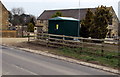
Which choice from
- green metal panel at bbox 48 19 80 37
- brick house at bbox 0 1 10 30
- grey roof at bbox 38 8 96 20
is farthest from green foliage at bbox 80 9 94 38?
brick house at bbox 0 1 10 30

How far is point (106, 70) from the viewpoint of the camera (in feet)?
36.3

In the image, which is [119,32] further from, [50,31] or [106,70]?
[106,70]

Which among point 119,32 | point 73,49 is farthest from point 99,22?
point 119,32

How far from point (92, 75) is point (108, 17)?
18820 mm

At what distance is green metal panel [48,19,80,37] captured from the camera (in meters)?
23.6

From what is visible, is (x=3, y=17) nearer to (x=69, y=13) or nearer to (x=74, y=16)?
(x=74, y=16)

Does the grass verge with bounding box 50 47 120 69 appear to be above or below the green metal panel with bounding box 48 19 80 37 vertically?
below

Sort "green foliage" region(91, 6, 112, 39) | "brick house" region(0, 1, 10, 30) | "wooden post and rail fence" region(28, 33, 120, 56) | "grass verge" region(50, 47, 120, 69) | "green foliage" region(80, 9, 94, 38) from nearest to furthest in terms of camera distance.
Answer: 1. "grass verge" region(50, 47, 120, 69)
2. "wooden post and rail fence" region(28, 33, 120, 56)
3. "green foliage" region(91, 6, 112, 39)
4. "green foliage" region(80, 9, 94, 38)
5. "brick house" region(0, 1, 10, 30)

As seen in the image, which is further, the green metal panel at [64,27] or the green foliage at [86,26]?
the green foliage at [86,26]

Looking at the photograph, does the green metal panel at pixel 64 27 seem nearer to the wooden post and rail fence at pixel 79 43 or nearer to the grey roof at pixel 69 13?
the wooden post and rail fence at pixel 79 43

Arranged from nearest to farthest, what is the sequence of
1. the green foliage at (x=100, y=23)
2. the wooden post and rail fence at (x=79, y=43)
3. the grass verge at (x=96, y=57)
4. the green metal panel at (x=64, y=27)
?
the grass verge at (x=96, y=57), the wooden post and rail fence at (x=79, y=43), the green metal panel at (x=64, y=27), the green foliage at (x=100, y=23)

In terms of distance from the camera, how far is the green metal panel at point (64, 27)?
77.5 ft

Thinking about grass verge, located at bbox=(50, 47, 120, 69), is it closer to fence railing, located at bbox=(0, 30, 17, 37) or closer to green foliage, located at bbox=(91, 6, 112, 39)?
green foliage, located at bbox=(91, 6, 112, 39)

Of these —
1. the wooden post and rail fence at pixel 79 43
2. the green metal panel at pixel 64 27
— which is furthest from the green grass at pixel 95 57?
the green metal panel at pixel 64 27
